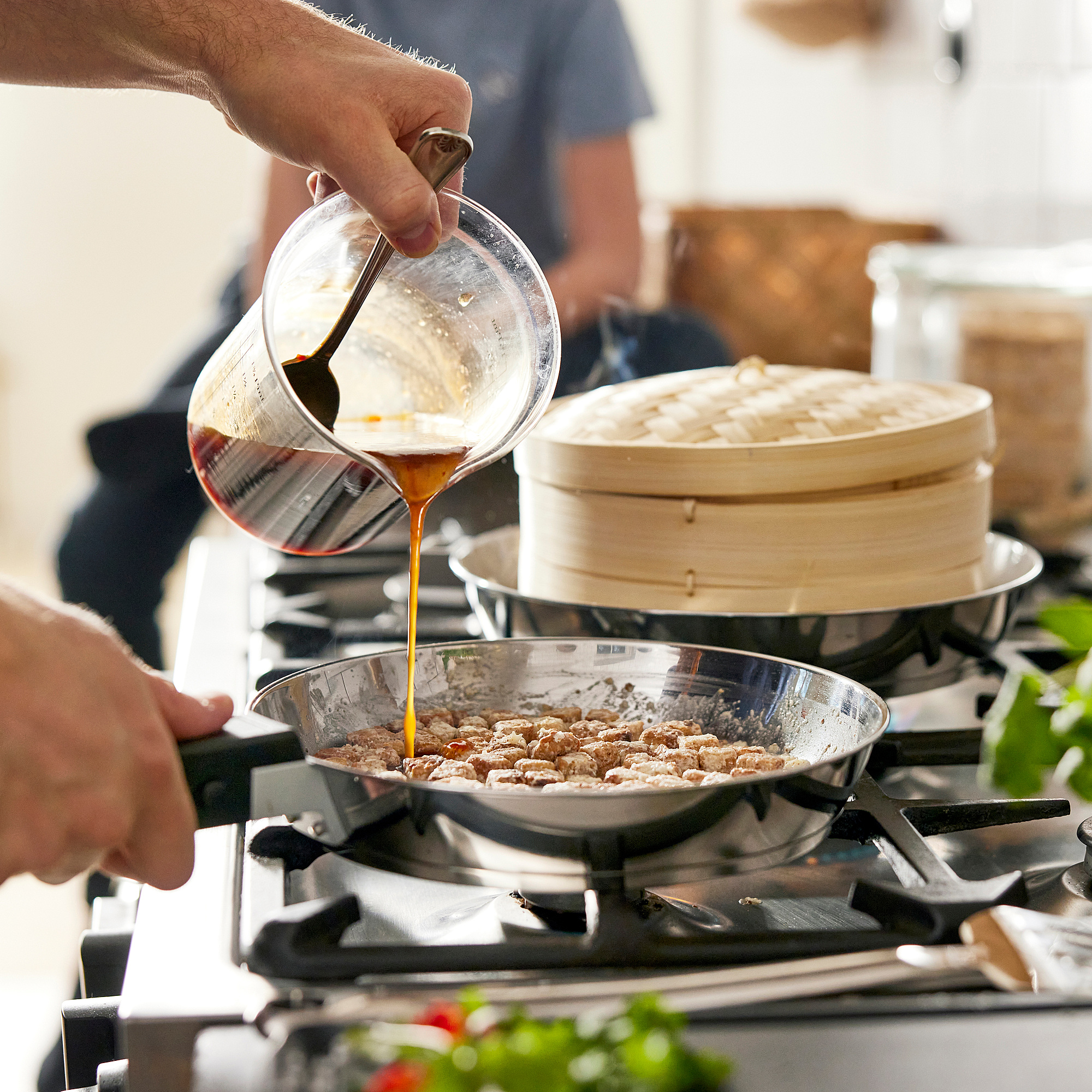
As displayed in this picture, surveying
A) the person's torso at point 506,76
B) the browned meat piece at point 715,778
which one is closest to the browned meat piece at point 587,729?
the browned meat piece at point 715,778

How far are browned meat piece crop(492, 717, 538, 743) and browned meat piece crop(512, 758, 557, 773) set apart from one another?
0.15 ft

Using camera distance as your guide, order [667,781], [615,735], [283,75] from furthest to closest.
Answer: [283,75]
[615,735]
[667,781]

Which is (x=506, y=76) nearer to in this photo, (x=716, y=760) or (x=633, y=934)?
(x=716, y=760)

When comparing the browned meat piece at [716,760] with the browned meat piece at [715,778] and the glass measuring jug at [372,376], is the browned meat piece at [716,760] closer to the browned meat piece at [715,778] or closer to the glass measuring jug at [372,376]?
the browned meat piece at [715,778]

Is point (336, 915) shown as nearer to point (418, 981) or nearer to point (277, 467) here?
point (418, 981)

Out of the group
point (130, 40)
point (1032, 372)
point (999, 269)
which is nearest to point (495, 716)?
point (130, 40)

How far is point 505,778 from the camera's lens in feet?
2.29

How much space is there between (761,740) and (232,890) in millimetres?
315

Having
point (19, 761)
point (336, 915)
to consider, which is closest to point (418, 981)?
point (336, 915)

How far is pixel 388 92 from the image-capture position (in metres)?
0.88

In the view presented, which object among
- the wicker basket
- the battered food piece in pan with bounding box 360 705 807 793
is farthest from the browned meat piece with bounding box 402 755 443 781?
the wicker basket

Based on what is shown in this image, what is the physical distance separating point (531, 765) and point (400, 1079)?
0.32 meters

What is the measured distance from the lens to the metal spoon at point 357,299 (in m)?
0.83

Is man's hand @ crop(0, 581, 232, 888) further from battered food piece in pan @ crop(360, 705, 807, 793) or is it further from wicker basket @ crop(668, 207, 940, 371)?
wicker basket @ crop(668, 207, 940, 371)
